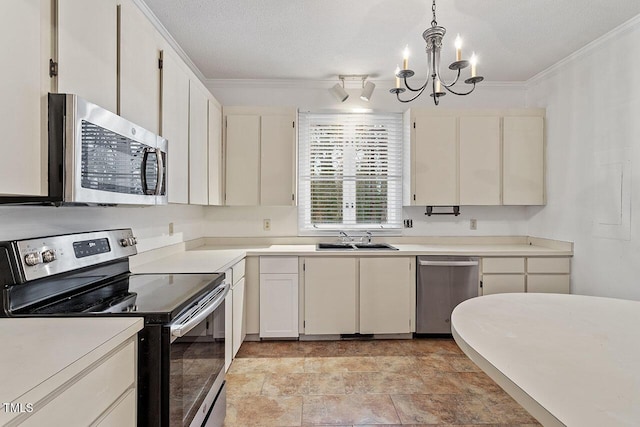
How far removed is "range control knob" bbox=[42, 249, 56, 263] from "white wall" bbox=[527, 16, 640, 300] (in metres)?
3.52

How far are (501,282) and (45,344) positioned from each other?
131 inches

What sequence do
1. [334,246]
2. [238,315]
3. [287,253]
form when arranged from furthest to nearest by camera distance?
[334,246]
[287,253]
[238,315]

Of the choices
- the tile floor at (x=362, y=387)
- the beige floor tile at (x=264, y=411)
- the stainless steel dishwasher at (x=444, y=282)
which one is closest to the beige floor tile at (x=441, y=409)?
the tile floor at (x=362, y=387)

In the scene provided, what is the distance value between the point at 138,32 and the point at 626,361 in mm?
2328

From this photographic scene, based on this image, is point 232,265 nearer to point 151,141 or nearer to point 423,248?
point 151,141

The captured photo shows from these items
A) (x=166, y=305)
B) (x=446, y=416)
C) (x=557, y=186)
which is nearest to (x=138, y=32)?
Result: (x=166, y=305)

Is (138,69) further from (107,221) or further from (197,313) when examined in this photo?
(197,313)

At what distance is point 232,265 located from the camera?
2557mm

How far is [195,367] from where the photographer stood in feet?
4.83

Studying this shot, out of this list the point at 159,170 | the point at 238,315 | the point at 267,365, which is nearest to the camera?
the point at 159,170

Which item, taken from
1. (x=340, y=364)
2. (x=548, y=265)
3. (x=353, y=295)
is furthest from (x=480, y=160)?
(x=340, y=364)

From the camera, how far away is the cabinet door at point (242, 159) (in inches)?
130

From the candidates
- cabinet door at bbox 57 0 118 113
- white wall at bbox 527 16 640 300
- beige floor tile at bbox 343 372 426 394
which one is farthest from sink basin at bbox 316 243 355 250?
cabinet door at bbox 57 0 118 113

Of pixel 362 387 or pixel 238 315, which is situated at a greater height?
pixel 238 315
